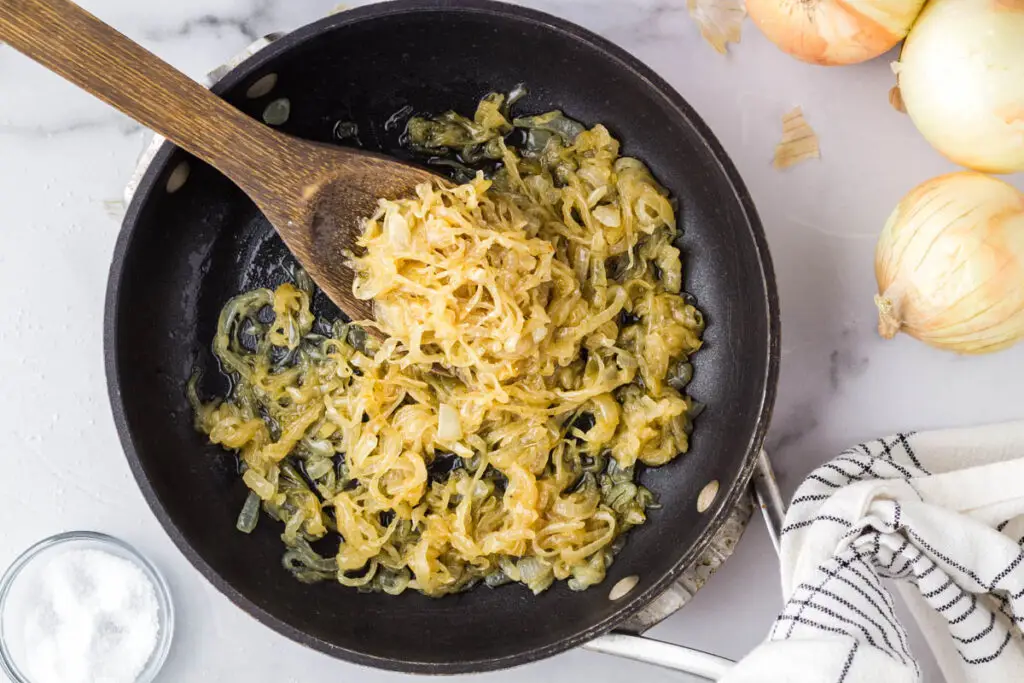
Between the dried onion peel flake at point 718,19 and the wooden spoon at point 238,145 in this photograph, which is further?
the dried onion peel flake at point 718,19

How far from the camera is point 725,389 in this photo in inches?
81.6

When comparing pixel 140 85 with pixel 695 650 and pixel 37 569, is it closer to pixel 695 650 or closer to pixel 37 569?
pixel 37 569

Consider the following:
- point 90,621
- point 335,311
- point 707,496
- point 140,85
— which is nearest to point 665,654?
point 707,496

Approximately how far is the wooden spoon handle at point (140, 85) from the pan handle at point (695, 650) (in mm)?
1148

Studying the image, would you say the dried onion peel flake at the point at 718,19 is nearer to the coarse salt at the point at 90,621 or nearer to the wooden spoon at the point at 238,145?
the wooden spoon at the point at 238,145

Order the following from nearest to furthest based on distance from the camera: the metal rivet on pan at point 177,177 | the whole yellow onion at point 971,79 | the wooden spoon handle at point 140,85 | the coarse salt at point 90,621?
the wooden spoon handle at point 140,85 < the whole yellow onion at point 971,79 < the metal rivet on pan at point 177,177 < the coarse salt at point 90,621

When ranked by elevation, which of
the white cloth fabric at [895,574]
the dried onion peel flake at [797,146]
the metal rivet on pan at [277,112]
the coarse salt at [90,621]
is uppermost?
the metal rivet on pan at [277,112]

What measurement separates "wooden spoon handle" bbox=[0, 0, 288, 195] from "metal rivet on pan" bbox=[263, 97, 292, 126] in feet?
0.78

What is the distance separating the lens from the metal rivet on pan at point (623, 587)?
6.65 feet

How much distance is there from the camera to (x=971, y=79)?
6.17 feet

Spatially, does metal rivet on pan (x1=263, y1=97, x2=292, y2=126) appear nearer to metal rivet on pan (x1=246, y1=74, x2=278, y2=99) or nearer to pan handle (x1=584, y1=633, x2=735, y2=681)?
metal rivet on pan (x1=246, y1=74, x2=278, y2=99)

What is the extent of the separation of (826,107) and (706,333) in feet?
1.94

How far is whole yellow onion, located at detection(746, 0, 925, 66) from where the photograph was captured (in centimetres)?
196

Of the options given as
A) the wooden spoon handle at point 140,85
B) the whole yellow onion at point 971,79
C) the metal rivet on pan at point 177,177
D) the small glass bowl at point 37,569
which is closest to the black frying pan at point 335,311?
the metal rivet on pan at point 177,177
